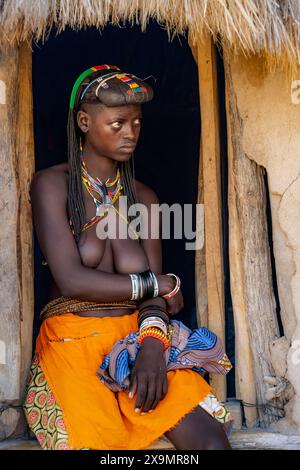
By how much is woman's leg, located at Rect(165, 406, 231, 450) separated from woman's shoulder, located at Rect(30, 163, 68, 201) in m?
1.17

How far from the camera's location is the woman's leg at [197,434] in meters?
3.60

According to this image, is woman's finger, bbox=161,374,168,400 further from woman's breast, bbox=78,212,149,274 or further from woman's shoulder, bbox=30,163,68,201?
woman's shoulder, bbox=30,163,68,201

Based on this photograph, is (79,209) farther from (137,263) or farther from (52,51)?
(52,51)

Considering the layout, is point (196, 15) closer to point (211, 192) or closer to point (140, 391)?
point (211, 192)

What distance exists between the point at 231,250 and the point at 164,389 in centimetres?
95

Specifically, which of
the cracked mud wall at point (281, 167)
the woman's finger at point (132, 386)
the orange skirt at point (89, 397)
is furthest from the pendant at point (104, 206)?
the woman's finger at point (132, 386)

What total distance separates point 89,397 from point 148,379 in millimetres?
268

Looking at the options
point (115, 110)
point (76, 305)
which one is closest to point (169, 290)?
point (76, 305)

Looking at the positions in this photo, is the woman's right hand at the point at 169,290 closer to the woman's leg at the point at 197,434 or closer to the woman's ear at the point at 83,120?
the woman's leg at the point at 197,434

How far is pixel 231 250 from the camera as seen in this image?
439 cm

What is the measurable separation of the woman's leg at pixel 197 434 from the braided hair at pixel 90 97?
981 mm

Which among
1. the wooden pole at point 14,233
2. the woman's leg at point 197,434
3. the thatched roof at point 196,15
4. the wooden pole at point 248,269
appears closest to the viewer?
the woman's leg at point 197,434

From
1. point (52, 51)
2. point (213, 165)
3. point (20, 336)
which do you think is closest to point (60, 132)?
Result: point (52, 51)

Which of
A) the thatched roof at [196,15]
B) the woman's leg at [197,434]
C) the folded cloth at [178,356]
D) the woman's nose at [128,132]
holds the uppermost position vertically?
the thatched roof at [196,15]
